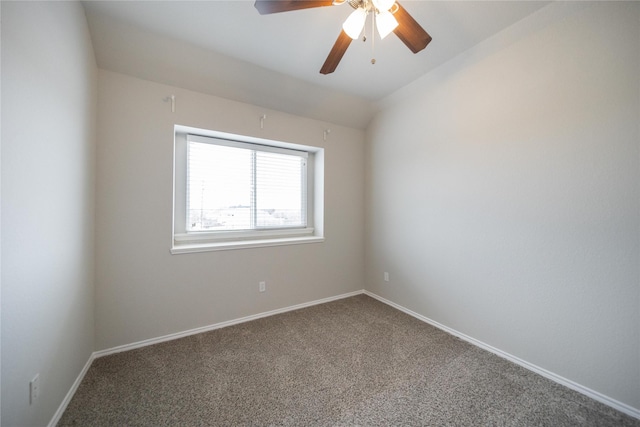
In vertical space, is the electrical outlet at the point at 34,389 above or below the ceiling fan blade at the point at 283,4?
below

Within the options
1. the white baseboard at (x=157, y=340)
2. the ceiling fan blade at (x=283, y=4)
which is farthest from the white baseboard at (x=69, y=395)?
the ceiling fan blade at (x=283, y=4)

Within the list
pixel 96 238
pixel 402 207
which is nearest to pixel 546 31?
pixel 402 207

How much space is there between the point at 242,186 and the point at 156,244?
3.63 feet

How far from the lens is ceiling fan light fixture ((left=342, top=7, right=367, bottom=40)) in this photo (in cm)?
130

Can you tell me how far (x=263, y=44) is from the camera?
80.7 inches

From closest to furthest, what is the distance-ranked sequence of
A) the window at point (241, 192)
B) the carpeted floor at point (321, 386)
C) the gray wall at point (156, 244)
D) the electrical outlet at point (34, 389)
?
1. the electrical outlet at point (34, 389)
2. the carpeted floor at point (321, 386)
3. the gray wall at point (156, 244)
4. the window at point (241, 192)

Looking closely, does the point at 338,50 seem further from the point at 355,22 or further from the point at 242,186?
the point at 242,186

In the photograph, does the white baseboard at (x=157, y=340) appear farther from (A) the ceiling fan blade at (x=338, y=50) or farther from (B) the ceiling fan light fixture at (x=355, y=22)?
(B) the ceiling fan light fixture at (x=355, y=22)

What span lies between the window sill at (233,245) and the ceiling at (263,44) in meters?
1.59

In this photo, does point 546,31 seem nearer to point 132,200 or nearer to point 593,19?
point 593,19

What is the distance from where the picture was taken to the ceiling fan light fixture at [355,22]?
4.28ft

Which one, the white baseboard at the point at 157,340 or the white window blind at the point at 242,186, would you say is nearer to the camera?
the white baseboard at the point at 157,340

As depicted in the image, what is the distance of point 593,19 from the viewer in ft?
5.15

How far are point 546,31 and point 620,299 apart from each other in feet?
6.38
